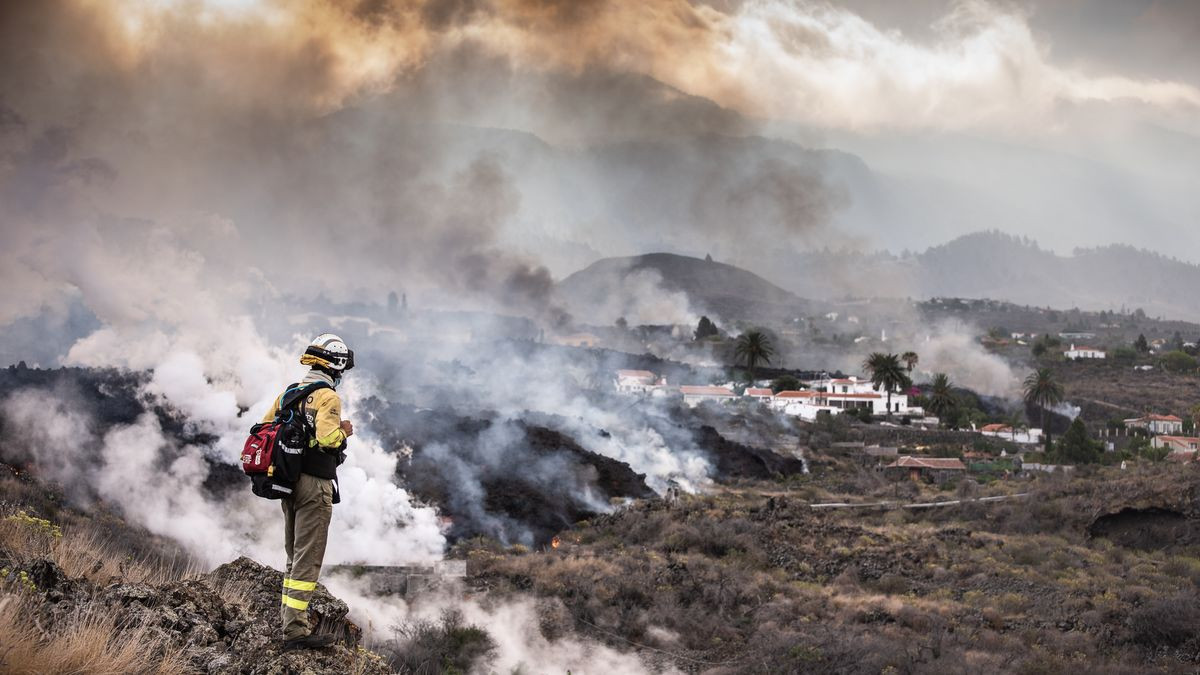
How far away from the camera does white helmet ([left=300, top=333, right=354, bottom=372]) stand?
7758 mm

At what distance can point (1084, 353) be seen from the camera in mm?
135250

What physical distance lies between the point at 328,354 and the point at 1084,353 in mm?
145162

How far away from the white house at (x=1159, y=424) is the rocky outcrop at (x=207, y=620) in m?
91.6

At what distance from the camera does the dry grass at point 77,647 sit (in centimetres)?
550

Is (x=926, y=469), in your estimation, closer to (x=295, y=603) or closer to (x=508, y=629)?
(x=508, y=629)

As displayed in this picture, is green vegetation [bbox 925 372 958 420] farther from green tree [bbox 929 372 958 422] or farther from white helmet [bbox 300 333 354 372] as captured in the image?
white helmet [bbox 300 333 354 372]

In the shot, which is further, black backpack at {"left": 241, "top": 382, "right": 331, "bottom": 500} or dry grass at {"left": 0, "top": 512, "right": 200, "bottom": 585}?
dry grass at {"left": 0, "top": 512, "right": 200, "bottom": 585}

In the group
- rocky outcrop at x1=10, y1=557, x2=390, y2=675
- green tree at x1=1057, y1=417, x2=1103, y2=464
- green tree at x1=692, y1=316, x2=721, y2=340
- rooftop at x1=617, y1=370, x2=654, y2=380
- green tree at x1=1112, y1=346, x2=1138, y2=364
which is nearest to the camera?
rocky outcrop at x1=10, y1=557, x2=390, y2=675

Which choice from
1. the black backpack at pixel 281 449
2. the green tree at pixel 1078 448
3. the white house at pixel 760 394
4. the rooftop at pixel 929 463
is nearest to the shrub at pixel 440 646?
the black backpack at pixel 281 449

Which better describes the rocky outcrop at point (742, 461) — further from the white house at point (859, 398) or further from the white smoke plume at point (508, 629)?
the white house at point (859, 398)

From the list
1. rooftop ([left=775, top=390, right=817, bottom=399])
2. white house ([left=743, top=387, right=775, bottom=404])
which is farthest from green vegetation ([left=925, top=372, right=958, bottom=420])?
white house ([left=743, top=387, right=775, bottom=404])

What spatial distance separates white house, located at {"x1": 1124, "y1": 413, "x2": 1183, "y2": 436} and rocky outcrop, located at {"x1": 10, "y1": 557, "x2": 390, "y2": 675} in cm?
9163

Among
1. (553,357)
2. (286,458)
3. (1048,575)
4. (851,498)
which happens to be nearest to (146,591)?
(286,458)

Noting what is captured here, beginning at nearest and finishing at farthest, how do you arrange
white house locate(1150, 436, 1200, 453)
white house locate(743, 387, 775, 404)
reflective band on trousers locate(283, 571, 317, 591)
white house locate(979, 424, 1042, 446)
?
reflective band on trousers locate(283, 571, 317, 591), white house locate(1150, 436, 1200, 453), white house locate(979, 424, 1042, 446), white house locate(743, 387, 775, 404)
